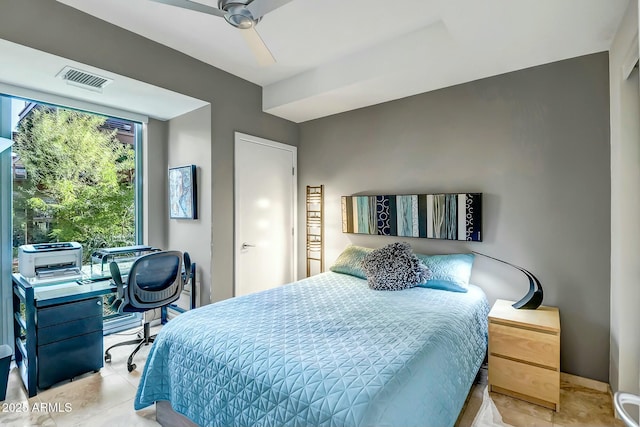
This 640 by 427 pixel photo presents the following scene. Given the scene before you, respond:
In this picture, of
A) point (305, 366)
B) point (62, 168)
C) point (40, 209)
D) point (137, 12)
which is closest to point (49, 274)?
point (40, 209)

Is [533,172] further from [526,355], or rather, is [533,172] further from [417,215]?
[526,355]

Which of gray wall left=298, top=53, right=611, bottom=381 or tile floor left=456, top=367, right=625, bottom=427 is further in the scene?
gray wall left=298, top=53, right=611, bottom=381

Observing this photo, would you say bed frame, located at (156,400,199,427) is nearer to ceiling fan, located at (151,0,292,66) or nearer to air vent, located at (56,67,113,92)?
ceiling fan, located at (151,0,292,66)

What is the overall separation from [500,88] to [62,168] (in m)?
3.95

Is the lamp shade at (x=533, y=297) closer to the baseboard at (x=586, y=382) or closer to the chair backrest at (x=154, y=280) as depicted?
the baseboard at (x=586, y=382)

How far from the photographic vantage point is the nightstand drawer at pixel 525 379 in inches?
77.8

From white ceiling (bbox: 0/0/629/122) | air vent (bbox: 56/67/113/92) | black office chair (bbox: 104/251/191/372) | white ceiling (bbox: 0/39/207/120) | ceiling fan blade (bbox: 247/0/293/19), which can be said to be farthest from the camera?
black office chair (bbox: 104/251/191/372)

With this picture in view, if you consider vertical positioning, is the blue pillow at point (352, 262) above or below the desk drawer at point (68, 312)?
above

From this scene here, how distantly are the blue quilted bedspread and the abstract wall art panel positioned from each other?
0.71m

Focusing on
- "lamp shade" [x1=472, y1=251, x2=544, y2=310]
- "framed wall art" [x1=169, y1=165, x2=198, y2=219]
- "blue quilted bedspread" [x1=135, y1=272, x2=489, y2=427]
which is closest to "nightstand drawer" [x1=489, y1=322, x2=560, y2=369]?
"blue quilted bedspread" [x1=135, y1=272, x2=489, y2=427]

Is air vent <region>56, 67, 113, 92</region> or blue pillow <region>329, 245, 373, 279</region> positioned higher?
air vent <region>56, 67, 113, 92</region>

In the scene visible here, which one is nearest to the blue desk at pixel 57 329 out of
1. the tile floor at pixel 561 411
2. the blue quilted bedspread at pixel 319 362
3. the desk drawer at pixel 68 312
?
the desk drawer at pixel 68 312

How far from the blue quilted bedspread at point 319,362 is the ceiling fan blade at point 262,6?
1567 mm

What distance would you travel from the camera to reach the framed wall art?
10.4ft
